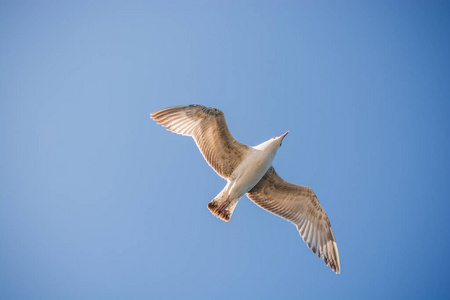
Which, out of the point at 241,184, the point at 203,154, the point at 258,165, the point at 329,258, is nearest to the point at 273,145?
the point at 258,165

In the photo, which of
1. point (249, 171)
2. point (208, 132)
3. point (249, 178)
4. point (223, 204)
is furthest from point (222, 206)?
point (208, 132)

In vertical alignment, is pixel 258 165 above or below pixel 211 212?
above

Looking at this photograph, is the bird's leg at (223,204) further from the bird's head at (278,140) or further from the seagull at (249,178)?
the bird's head at (278,140)

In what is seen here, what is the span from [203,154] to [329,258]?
13.7 feet

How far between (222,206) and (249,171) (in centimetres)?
101

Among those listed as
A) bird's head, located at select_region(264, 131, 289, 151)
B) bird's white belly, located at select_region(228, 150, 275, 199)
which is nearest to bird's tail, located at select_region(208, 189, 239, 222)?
bird's white belly, located at select_region(228, 150, 275, 199)

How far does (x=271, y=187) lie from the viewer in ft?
25.9

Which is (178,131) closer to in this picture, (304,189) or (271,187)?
(271,187)

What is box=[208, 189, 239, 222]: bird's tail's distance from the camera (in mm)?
7098

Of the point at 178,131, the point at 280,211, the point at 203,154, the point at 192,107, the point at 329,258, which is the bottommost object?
the point at 329,258

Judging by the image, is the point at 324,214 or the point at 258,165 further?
the point at 324,214

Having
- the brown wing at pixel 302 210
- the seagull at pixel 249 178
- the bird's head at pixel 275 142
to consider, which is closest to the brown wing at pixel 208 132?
the seagull at pixel 249 178

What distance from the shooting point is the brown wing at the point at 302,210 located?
7895 mm

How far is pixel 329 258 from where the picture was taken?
796 centimetres
